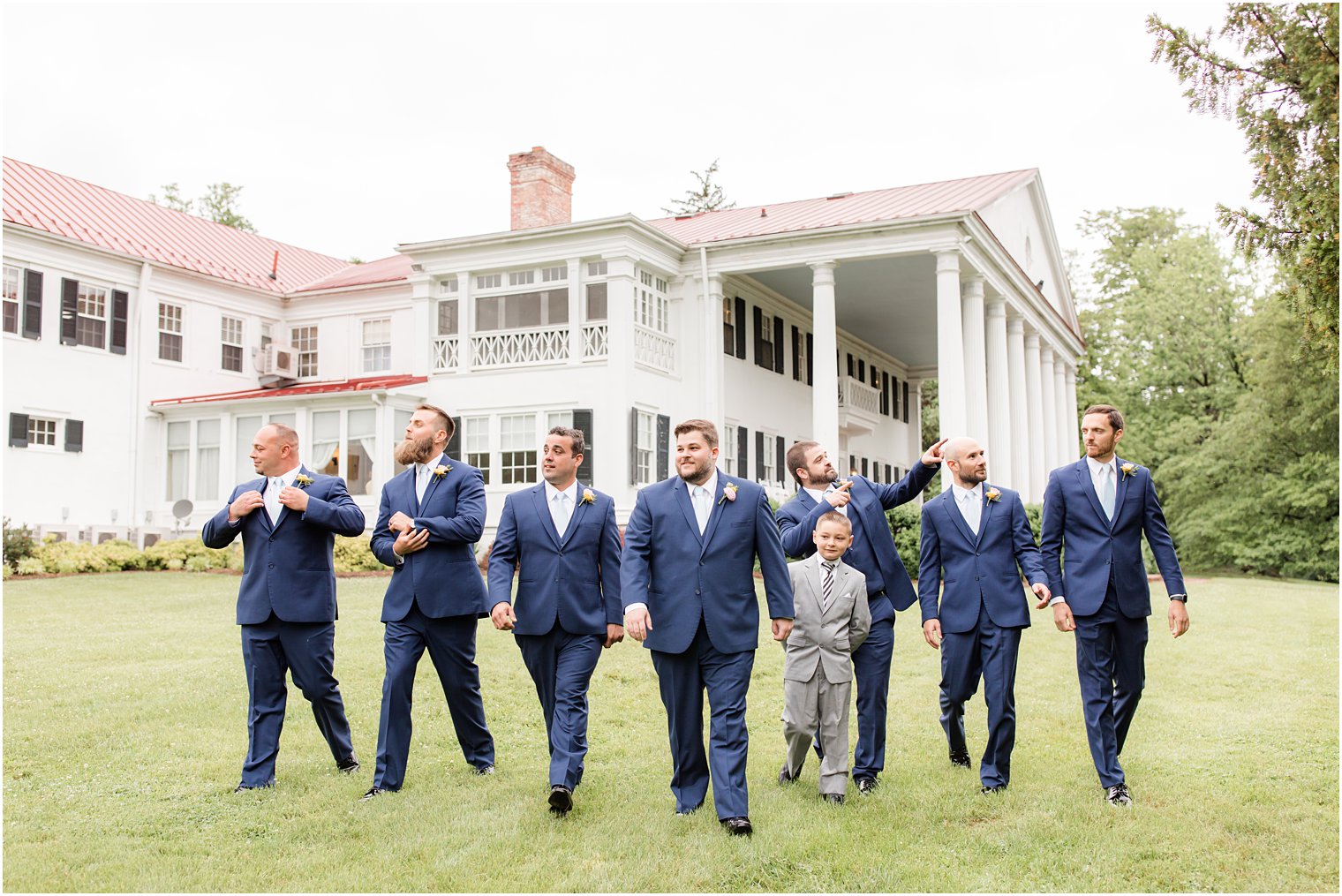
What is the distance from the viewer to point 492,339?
2441 cm

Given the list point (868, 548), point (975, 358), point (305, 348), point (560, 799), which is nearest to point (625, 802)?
point (560, 799)

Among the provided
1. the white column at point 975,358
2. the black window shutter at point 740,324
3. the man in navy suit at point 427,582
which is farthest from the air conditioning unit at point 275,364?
the man in navy suit at point 427,582

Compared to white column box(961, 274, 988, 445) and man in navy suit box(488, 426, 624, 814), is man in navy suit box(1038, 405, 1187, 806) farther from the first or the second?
white column box(961, 274, 988, 445)

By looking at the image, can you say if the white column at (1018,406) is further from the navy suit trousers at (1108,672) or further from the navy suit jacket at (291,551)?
the navy suit jacket at (291,551)

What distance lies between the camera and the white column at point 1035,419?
30.2 m

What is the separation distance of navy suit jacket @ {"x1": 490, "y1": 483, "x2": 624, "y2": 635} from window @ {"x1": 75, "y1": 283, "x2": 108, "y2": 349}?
833 inches

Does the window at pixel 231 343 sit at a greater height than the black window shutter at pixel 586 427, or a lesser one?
greater

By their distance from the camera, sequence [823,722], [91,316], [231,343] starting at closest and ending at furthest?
[823,722] < [91,316] < [231,343]

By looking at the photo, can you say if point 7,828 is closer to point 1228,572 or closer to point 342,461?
point 342,461

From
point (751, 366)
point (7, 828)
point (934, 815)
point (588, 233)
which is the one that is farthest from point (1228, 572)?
point (7, 828)

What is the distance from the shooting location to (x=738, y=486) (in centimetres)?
629

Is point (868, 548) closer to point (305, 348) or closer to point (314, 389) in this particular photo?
point (314, 389)

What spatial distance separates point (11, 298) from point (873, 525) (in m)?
21.7

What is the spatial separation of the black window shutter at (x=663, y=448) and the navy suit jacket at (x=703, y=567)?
17.4 meters
